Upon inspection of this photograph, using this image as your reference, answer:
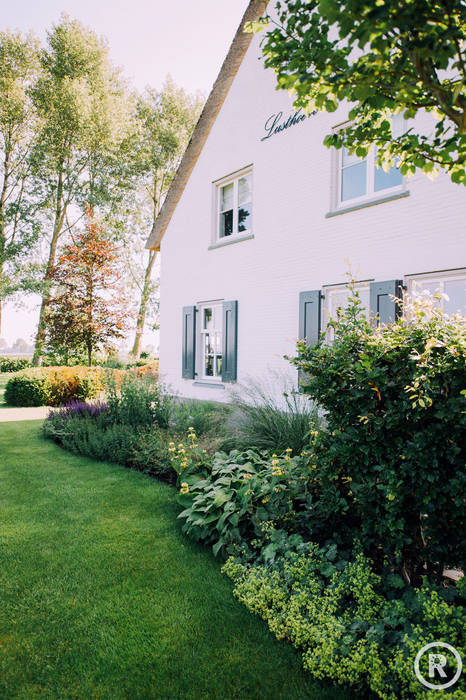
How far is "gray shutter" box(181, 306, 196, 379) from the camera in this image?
384 inches

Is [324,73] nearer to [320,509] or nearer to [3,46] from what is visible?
[320,509]

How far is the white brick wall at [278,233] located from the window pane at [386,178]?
39 cm

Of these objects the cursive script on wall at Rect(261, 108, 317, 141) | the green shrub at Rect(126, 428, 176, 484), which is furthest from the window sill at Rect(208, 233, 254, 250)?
the green shrub at Rect(126, 428, 176, 484)

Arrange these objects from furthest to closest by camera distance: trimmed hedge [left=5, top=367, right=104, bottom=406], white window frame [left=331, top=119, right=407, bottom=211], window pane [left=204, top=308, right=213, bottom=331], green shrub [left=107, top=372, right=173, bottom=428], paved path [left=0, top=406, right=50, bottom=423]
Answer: trimmed hedge [left=5, top=367, right=104, bottom=406], paved path [left=0, top=406, right=50, bottom=423], window pane [left=204, top=308, right=213, bottom=331], green shrub [left=107, top=372, right=173, bottom=428], white window frame [left=331, top=119, right=407, bottom=211]

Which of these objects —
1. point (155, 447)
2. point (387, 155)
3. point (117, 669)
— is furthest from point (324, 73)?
point (155, 447)

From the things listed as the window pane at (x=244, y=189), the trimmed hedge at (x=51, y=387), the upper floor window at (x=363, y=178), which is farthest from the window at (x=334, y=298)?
the trimmed hedge at (x=51, y=387)

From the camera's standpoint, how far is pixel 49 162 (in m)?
18.6

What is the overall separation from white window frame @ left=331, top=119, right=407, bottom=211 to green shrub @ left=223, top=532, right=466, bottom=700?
205 inches

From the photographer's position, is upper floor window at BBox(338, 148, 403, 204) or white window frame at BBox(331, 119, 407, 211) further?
upper floor window at BBox(338, 148, 403, 204)

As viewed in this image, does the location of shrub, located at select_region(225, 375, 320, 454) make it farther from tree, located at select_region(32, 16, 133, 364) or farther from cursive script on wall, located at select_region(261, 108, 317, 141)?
tree, located at select_region(32, 16, 133, 364)

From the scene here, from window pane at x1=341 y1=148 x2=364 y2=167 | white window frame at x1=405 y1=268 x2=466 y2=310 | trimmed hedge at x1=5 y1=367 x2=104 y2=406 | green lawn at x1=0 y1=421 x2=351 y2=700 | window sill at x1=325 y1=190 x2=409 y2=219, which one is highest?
window pane at x1=341 y1=148 x2=364 y2=167

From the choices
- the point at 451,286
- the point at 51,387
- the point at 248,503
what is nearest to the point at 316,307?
the point at 451,286

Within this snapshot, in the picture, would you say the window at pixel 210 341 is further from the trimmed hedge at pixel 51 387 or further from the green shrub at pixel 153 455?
the trimmed hedge at pixel 51 387

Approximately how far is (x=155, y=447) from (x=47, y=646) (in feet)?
10.5
